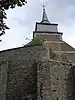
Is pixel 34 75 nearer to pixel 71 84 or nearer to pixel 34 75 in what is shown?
pixel 34 75

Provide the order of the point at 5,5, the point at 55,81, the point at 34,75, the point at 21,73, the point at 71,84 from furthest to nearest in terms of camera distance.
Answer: the point at 71,84 → the point at 21,73 → the point at 34,75 → the point at 55,81 → the point at 5,5

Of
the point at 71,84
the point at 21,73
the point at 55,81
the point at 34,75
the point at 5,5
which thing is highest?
the point at 5,5

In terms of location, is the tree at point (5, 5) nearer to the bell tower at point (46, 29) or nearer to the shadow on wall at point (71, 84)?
the shadow on wall at point (71, 84)

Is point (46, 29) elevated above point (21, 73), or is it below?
above

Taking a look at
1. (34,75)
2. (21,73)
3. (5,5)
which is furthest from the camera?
(21,73)

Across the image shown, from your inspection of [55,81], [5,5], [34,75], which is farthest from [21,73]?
[5,5]

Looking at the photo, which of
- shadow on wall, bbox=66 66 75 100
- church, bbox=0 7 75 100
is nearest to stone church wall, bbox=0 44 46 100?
church, bbox=0 7 75 100

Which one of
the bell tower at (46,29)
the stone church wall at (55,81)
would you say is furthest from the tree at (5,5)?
the bell tower at (46,29)

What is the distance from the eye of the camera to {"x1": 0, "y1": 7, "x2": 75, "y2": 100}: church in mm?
17078

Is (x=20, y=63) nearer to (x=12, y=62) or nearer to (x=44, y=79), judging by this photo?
(x=12, y=62)

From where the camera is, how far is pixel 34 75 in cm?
1756

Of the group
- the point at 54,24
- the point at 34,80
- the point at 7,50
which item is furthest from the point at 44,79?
the point at 54,24

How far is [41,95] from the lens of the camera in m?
16.7

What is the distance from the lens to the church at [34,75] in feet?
56.0
